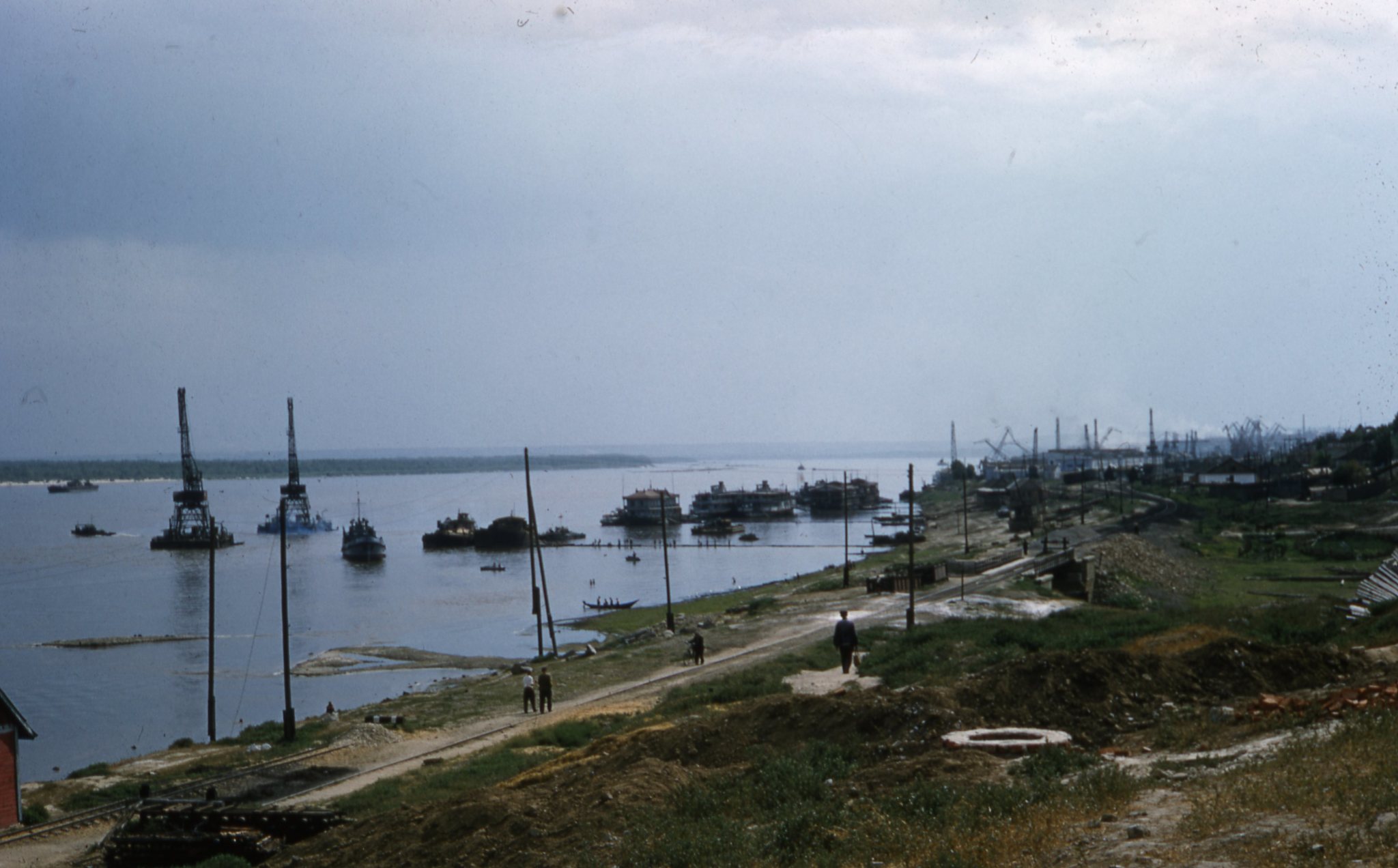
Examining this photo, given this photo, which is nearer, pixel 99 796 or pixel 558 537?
pixel 99 796

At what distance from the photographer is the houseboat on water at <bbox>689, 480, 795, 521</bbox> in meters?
162

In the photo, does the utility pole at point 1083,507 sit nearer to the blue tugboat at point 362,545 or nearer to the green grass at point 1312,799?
the blue tugboat at point 362,545

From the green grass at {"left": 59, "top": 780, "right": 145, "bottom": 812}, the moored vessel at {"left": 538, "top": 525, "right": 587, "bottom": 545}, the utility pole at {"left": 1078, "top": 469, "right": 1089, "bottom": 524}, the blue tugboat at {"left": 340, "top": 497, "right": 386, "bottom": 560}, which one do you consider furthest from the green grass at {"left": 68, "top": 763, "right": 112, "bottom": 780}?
Result: the moored vessel at {"left": 538, "top": 525, "right": 587, "bottom": 545}

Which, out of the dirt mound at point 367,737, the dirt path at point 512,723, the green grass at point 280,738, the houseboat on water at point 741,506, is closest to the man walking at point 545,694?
the dirt path at point 512,723

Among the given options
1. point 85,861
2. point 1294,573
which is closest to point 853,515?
point 1294,573

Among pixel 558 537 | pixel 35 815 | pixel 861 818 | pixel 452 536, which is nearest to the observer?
pixel 861 818

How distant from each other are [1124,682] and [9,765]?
68.9 ft

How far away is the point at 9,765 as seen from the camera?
2205 centimetres

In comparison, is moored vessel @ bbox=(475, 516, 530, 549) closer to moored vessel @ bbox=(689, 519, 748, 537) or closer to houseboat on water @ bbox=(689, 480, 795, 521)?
moored vessel @ bbox=(689, 519, 748, 537)

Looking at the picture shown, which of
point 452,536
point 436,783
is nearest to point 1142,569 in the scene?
point 436,783

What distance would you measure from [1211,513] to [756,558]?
40826 mm

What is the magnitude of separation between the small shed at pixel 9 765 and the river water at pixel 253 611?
11.8m

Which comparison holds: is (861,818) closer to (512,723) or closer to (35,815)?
(512,723)

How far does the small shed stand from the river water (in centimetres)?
1181
